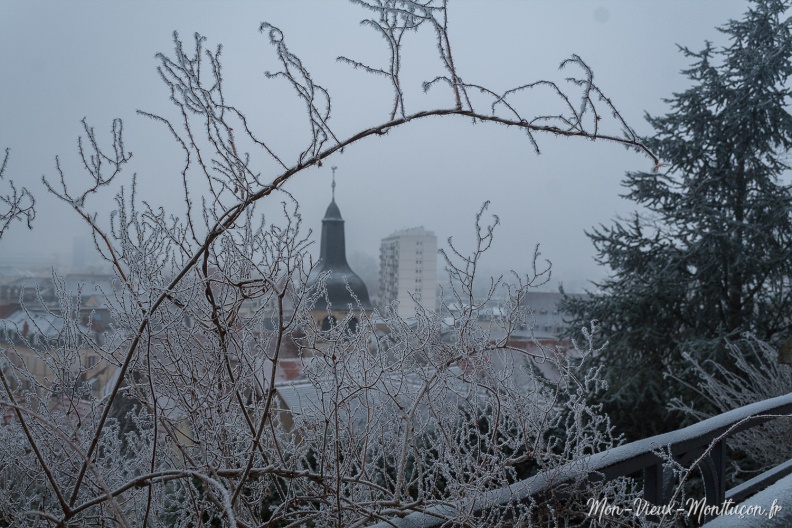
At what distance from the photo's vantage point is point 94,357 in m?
1.77

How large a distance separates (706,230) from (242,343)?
19.2 ft

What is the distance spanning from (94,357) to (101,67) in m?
7.77

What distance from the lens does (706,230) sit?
5.89 m

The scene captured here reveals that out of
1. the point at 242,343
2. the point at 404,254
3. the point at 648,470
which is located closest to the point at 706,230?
the point at 404,254

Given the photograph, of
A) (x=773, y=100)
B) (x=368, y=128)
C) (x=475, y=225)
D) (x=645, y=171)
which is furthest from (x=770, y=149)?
(x=368, y=128)

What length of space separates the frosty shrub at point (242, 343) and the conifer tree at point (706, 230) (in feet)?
16.1

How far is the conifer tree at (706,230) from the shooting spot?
5.96 m

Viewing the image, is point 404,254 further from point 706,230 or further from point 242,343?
point 242,343

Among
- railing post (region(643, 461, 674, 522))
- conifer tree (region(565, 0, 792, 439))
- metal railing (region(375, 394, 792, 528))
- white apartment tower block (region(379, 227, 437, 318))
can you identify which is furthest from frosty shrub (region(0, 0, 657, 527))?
conifer tree (region(565, 0, 792, 439))

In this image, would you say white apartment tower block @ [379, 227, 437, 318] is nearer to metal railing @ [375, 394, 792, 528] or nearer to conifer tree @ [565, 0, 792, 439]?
conifer tree @ [565, 0, 792, 439]

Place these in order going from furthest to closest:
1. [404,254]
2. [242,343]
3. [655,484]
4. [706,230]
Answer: [404,254] < [706,230] < [655,484] < [242,343]

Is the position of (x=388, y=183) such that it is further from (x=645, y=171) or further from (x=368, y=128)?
(x=368, y=128)

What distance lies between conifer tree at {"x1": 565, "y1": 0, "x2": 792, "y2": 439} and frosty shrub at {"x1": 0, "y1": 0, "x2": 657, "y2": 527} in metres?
4.90

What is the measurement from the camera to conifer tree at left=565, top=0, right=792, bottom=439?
19.6 feet
